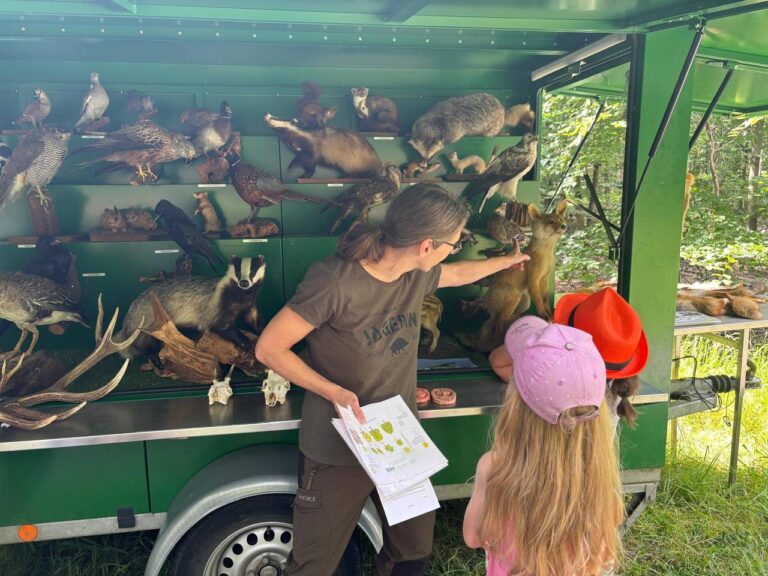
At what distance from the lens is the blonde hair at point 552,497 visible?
1.32 metres

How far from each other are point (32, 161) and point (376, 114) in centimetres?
Result: 166

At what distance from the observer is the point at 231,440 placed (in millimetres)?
2330

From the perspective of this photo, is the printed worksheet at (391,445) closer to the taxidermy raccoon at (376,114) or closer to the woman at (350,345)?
the woman at (350,345)

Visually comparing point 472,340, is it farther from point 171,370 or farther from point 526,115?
point 171,370

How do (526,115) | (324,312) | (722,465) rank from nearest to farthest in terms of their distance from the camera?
1. (324,312)
2. (526,115)
3. (722,465)

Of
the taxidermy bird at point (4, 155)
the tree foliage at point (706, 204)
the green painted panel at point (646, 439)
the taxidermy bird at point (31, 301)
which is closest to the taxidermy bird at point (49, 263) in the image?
the taxidermy bird at point (31, 301)

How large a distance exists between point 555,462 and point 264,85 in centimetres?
244

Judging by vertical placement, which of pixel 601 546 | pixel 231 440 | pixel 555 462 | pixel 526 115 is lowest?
pixel 231 440

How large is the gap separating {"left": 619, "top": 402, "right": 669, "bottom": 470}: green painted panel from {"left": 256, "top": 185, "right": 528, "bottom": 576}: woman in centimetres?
127

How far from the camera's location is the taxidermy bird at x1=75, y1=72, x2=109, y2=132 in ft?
8.75

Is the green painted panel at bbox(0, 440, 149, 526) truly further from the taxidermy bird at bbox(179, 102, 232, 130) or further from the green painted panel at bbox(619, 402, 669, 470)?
the green painted panel at bbox(619, 402, 669, 470)

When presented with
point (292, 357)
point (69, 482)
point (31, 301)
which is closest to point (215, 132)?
point (31, 301)

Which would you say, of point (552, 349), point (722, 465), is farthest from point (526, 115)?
point (722, 465)

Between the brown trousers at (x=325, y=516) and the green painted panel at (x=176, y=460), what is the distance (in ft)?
2.05
